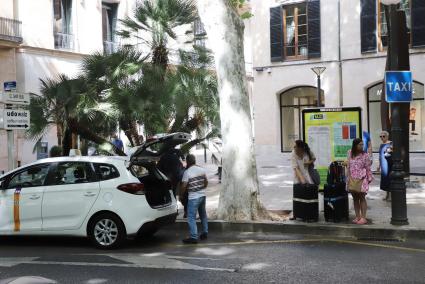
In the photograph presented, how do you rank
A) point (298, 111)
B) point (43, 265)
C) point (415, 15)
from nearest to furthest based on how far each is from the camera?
point (43, 265)
point (415, 15)
point (298, 111)

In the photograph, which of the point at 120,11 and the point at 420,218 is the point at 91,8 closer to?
the point at 120,11

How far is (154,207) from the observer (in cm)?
891

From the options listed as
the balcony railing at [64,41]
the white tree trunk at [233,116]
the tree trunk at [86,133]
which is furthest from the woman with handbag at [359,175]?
the balcony railing at [64,41]

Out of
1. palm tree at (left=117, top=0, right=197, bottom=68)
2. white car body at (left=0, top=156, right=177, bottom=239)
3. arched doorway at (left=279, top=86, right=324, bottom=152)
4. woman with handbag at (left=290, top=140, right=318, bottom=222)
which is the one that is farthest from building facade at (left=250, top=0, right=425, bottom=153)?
white car body at (left=0, top=156, right=177, bottom=239)

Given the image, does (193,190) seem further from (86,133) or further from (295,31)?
(295,31)

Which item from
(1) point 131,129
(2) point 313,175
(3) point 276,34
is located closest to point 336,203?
(2) point 313,175

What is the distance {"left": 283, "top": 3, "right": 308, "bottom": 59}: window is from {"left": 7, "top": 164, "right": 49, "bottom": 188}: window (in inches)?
808

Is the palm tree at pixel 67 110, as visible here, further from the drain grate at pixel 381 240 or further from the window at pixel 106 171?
the drain grate at pixel 381 240

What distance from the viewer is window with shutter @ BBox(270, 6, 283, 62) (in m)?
28.2

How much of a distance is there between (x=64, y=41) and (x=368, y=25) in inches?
544

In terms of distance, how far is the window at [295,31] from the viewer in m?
27.8

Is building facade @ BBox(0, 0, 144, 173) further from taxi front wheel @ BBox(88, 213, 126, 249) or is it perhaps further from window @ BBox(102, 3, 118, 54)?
taxi front wheel @ BBox(88, 213, 126, 249)

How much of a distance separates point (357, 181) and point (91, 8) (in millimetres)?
20094

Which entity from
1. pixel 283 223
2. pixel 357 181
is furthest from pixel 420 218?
pixel 283 223
